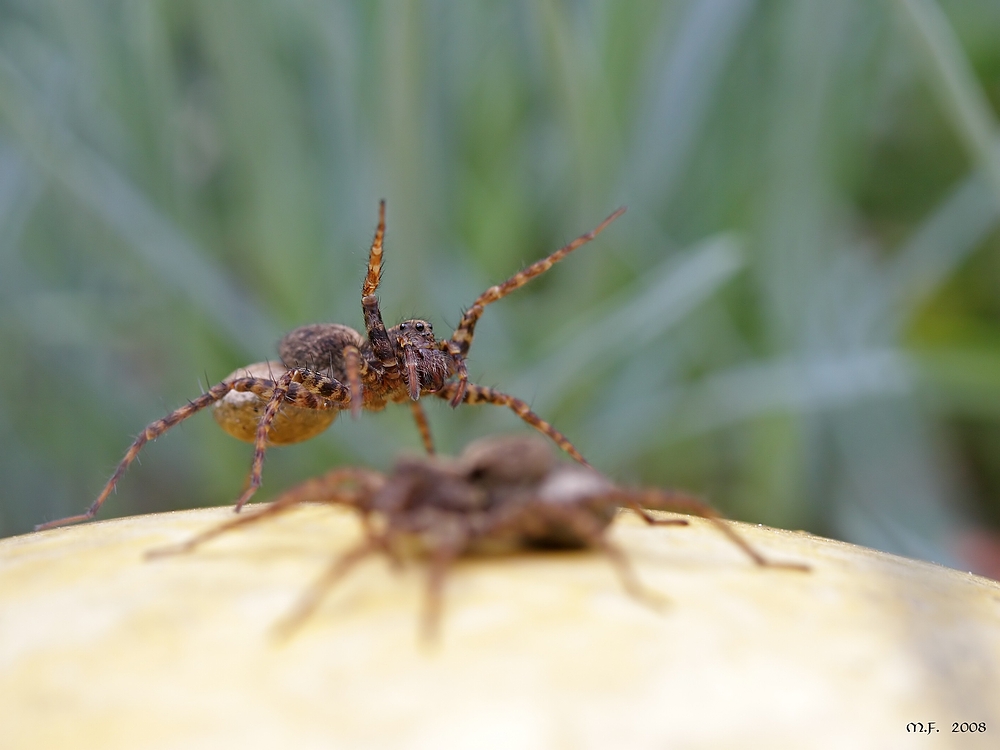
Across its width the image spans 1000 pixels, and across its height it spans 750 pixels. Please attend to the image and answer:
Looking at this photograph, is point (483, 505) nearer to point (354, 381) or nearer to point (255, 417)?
point (354, 381)

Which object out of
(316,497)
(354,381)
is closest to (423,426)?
(354,381)

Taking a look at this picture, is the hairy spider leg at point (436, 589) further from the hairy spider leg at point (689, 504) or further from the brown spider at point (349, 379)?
the brown spider at point (349, 379)

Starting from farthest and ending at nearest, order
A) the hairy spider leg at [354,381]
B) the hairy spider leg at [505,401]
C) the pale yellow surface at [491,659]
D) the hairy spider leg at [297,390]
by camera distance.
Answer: the hairy spider leg at [505,401], the hairy spider leg at [297,390], the hairy spider leg at [354,381], the pale yellow surface at [491,659]

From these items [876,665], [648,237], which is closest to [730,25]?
[648,237]

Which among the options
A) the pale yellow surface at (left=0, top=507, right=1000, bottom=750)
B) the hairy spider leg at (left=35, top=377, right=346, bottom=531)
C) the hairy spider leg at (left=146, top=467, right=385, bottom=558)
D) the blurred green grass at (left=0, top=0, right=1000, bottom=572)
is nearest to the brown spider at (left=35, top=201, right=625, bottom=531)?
the hairy spider leg at (left=35, top=377, right=346, bottom=531)

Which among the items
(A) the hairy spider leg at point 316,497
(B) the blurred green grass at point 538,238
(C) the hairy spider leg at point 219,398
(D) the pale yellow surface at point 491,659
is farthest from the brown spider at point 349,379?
(D) the pale yellow surface at point 491,659

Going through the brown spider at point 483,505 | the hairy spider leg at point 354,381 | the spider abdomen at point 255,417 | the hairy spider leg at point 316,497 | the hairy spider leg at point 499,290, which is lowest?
the brown spider at point 483,505

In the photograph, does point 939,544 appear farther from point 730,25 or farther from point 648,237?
point 730,25

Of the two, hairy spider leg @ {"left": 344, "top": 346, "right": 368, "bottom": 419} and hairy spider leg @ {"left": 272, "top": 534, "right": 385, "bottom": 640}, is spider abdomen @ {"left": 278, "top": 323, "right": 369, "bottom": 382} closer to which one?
hairy spider leg @ {"left": 344, "top": 346, "right": 368, "bottom": 419}
